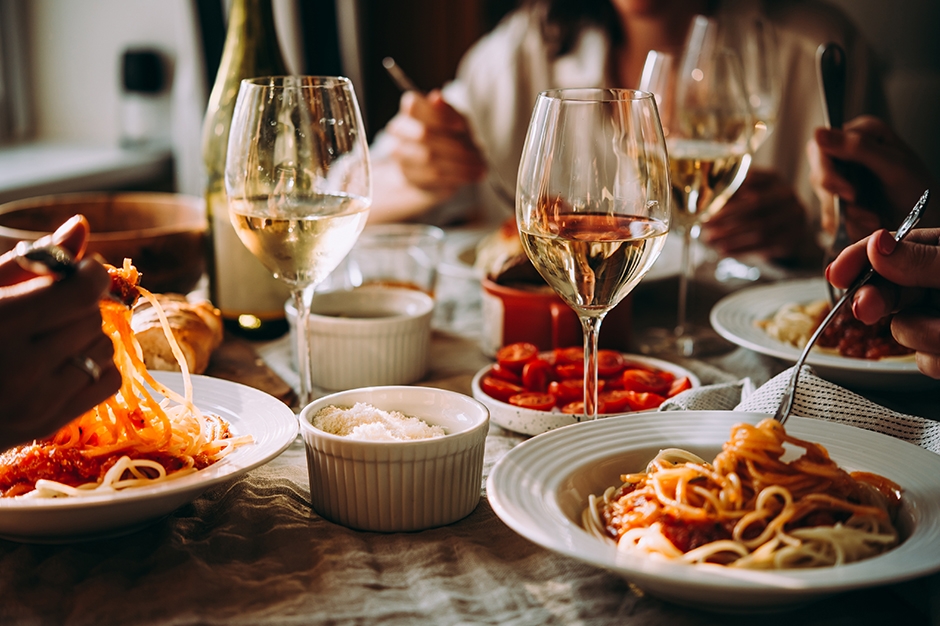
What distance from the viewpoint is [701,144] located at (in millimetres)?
1564

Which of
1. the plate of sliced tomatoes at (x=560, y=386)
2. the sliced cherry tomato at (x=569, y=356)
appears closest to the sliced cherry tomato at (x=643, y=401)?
the plate of sliced tomatoes at (x=560, y=386)

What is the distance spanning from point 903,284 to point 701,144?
0.69 m

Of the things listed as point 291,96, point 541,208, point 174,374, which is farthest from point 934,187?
point 174,374

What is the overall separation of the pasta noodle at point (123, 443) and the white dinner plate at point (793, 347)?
74 centimetres

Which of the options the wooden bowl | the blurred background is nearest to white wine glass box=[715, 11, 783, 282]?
the wooden bowl

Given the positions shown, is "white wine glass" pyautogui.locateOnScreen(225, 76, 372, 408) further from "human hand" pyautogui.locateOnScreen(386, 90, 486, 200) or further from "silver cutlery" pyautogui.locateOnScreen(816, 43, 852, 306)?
"human hand" pyautogui.locateOnScreen(386, 90, 486, 200)

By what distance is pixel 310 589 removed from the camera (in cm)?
76

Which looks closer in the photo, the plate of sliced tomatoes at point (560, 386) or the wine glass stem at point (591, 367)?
the wine glass stem at point (591, 367)

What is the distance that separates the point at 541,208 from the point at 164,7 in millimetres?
3362

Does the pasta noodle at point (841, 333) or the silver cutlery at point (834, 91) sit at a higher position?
the silver cutlery at point (834, 91)

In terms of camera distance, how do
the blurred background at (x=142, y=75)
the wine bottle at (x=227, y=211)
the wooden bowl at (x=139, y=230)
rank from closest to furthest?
the wooden bowl at (x=139, y=230) → the wine bottle at (x=227, y=211) → the blurred background at (x=142, y=75)

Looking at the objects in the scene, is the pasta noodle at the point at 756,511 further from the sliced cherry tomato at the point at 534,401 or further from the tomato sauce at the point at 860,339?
the tomato sauce at the point at 860,339

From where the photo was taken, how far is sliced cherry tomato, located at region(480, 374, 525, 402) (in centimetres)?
115

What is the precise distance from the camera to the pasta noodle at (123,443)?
822 millimetres
